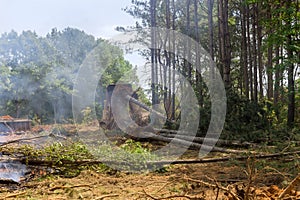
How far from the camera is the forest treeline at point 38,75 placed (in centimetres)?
1592

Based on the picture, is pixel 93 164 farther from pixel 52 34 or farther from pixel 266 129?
pixel 52 34

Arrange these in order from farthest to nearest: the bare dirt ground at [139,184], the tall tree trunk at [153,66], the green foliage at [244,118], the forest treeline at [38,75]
Result: 1. the forest treeline at [38,75]
2. the tall tree trunk at [153,66]
3. the green foliage at [244,118]
4. the bare dirt ground at [139,184]

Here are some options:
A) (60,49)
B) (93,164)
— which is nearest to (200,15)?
(60,49)

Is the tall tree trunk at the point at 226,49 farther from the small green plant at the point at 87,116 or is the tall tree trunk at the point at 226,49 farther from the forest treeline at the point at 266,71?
the small green plant at the point at 87,116

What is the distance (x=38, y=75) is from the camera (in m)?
16.7

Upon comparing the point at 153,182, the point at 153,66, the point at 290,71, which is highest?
the point at 153,66

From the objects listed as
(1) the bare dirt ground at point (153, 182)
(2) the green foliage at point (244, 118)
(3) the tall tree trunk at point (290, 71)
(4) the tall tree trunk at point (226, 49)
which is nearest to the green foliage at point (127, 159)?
(1) the bare dirt ground at point (153, 182)

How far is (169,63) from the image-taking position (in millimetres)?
13250

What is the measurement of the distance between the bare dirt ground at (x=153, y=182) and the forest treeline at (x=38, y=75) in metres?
10.6

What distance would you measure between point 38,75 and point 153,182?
15.1 meters

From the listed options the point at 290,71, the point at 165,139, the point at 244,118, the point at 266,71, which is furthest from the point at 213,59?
the point at 165,139

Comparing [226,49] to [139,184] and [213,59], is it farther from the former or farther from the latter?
[139,184]

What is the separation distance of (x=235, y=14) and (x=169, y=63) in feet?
14.5

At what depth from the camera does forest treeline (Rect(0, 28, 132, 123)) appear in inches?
627
